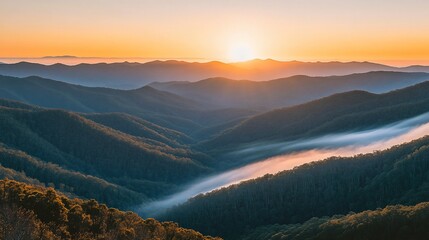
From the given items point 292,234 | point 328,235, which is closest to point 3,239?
point 328,235

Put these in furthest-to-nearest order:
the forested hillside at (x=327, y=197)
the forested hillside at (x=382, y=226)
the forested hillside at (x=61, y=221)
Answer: the forested hillside at (x=327, y=197) < the forested hillside at (x=382, y=226) < the forested hillside at (x=61, y=221)

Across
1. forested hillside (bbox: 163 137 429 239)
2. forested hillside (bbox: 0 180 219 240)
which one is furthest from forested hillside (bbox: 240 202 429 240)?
forested hillside (bbox: 163 137 429 239)

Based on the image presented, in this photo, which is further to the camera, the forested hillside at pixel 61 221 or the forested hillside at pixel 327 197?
the forested hillside at pixel 327 197

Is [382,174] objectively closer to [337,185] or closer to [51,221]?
[337,185]

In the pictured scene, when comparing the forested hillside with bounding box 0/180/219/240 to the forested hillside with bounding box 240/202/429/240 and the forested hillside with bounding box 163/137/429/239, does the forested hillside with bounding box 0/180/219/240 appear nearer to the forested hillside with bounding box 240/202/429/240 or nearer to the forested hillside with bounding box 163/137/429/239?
the forested hillside with bounding box 240/202/429/240

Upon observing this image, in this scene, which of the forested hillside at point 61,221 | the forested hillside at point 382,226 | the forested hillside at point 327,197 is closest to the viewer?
the forested hillside at point 61,221

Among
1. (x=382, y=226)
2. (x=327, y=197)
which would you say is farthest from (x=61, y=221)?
(x=327, y=197)

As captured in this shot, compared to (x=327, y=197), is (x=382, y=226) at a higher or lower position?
higher

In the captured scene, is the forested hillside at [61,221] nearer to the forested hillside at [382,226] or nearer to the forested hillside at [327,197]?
the forested hillside at [382,226]

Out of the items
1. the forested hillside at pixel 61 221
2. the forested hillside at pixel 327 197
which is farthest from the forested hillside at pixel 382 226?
the forested hillside at pixel 327 197

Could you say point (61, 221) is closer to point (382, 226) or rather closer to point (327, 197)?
point (382, 226)
